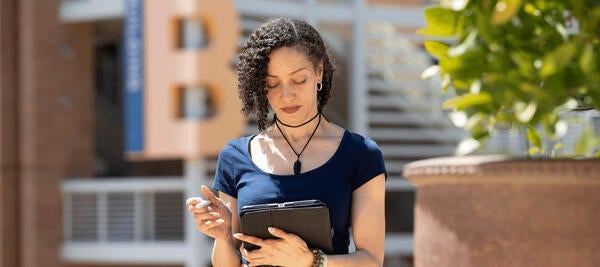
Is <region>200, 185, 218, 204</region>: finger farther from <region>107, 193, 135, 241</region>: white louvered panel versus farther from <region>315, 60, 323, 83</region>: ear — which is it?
<region>107, 193, 135, 241</region>: white louvered panel

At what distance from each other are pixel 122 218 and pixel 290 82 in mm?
14694

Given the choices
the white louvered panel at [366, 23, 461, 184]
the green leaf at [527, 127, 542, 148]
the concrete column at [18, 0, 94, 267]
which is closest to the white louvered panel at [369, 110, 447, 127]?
the white louvered panel at [366, 23, 461, 184]

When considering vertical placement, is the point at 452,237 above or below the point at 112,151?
above

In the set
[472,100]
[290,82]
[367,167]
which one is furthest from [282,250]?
[472,100]

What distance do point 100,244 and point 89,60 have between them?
4.30 meters

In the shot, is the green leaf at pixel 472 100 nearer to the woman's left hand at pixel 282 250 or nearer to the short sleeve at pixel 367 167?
the short sleeve at pixel 367 167

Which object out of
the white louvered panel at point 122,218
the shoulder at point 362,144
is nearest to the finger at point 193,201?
the shoulder at point 362,144

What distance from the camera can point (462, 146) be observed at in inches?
96.3

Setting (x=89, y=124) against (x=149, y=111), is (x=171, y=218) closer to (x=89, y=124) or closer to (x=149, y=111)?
(x=149, y=111)

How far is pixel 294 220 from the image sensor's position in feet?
6.57

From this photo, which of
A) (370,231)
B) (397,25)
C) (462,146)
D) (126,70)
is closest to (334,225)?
(370,231)

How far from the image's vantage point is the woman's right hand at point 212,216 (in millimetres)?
2053

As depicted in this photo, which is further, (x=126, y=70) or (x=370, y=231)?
(x=126, y=70)

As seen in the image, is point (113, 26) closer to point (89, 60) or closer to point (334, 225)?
point (89, 60)
